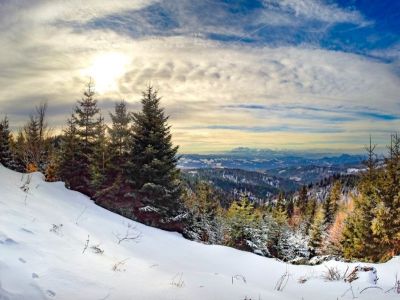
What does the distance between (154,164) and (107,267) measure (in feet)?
57.0

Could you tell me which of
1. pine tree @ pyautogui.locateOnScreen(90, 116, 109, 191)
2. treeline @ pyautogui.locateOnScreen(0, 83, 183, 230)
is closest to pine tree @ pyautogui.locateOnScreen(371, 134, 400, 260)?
treeline @ pyautogui.locateOnScreen(0, 83, 183, 230)

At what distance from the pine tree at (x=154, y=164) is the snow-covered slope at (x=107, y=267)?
1376cm

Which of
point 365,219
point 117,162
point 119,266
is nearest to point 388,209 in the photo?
point 365,219

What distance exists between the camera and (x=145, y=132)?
23016 millimetres

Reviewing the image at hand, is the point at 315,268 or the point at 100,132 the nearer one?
the point at 315,268

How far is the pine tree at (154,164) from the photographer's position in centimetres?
2180

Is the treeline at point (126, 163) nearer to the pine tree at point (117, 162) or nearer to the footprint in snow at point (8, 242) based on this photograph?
the pine tree at point (117, 162)

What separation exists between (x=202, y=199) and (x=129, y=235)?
139 feet

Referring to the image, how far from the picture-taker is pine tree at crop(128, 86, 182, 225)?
2180cm

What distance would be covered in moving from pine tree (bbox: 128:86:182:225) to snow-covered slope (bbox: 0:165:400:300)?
1376 centimetres

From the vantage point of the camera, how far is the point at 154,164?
21656 millimetres

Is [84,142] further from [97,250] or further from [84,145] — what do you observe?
[97,250]

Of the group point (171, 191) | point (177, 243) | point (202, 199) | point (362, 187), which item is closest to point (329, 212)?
point (202, 199)

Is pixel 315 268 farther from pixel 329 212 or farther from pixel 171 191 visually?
pixel 329 212
